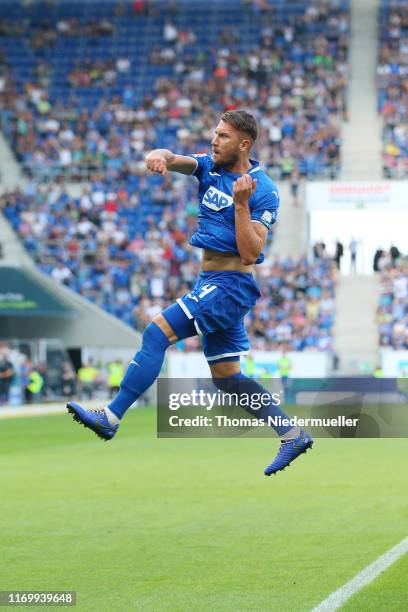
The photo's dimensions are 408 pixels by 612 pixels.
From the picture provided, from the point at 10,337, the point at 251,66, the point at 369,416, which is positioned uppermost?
the point at 251,66

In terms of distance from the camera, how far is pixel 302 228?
33.0 meters

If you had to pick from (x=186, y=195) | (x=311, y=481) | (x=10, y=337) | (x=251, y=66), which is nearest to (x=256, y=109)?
(x=251, y=66)

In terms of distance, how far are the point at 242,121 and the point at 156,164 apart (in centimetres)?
77

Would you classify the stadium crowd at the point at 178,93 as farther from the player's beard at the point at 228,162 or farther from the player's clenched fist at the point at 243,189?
the player's clenched fist at the point at 243,189

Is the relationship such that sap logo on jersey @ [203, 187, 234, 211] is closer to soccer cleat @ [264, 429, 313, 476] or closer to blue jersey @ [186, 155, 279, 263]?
blue jersey @ [186, 155, 279, 263]

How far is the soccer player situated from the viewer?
6773mm

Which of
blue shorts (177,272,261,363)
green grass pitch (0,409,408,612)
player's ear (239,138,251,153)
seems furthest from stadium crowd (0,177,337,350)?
player's ear (239,138,251,153)

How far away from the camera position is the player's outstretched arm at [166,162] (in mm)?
6305

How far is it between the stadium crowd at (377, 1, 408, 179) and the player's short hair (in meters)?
26.8

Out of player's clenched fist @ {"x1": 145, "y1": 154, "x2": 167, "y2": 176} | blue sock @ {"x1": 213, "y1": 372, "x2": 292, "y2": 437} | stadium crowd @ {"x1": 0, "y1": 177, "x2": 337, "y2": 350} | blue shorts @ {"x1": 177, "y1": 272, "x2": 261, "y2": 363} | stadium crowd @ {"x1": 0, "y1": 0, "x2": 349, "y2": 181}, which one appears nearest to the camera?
player's clenched fist @ {"x1": 145, "y1": 154, "x2": 167, "y2": 176}

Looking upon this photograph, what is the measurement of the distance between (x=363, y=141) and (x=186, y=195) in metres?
5.55

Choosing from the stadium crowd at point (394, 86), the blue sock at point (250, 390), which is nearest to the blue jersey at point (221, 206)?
the blue sock at point (250, 390)

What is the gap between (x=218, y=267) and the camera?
7.00 meters

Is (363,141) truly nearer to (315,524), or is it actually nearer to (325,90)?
(325,90)
